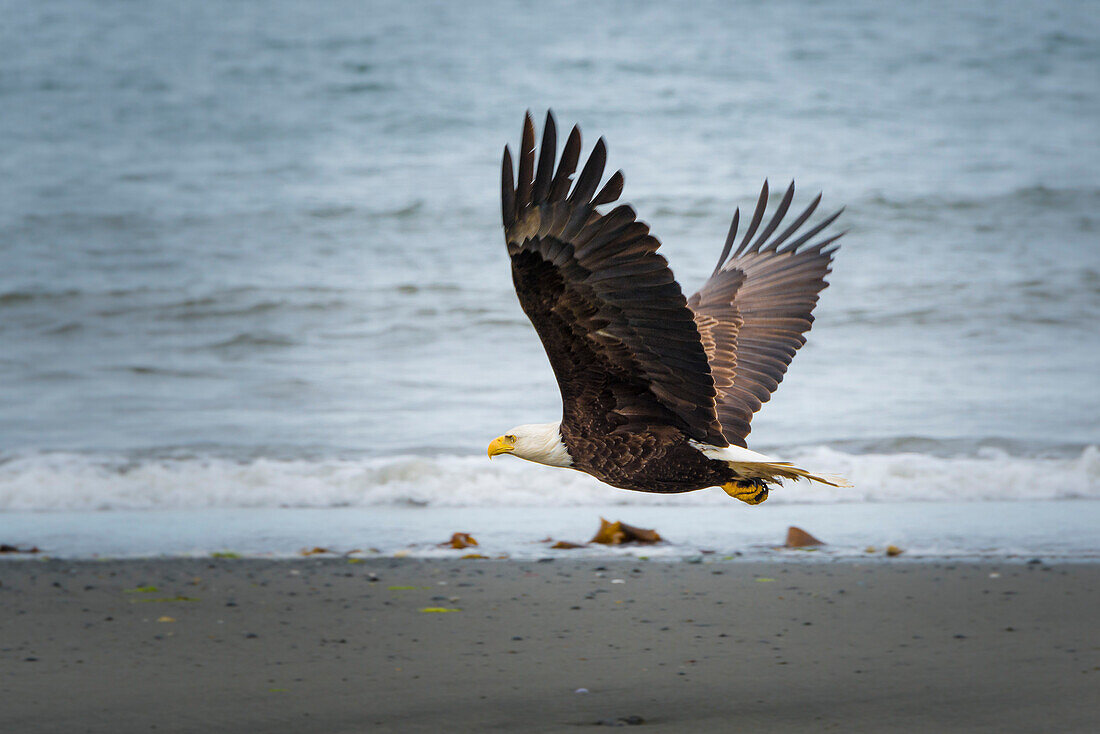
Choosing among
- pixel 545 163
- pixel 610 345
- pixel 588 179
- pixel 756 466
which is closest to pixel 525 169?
pixel 545 163

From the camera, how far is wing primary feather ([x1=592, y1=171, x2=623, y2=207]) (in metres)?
2.72

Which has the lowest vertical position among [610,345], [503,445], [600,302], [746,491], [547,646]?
[547,646]

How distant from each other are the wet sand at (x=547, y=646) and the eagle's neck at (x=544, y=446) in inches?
42.5

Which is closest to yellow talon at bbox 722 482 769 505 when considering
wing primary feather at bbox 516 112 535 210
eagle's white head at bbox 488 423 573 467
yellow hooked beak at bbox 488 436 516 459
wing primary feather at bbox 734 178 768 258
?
eagle's white head at bbox 488 423 573 467

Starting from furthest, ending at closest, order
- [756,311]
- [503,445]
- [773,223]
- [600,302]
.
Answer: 1. [773,223]
2. [756,311]
3. [503,445]
4. [600,302]

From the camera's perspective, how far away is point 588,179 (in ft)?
8.98

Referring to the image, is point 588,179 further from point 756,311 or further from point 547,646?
point 547,646

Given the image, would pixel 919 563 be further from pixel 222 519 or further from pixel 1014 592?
pixel 222 519

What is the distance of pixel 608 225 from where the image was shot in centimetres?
279

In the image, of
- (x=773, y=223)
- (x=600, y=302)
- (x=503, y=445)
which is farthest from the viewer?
(x=773, y=223)

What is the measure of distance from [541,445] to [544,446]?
0.03 ft

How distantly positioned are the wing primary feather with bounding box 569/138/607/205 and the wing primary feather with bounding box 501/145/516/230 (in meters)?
0.15

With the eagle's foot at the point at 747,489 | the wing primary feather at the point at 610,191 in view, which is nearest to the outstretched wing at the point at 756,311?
the eagle's foot at the point at 747,489

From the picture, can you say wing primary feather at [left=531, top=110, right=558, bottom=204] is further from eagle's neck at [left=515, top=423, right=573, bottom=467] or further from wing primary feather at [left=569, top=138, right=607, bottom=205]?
eagle's neck at [left=515, top=423, right=573, bottom=467]
